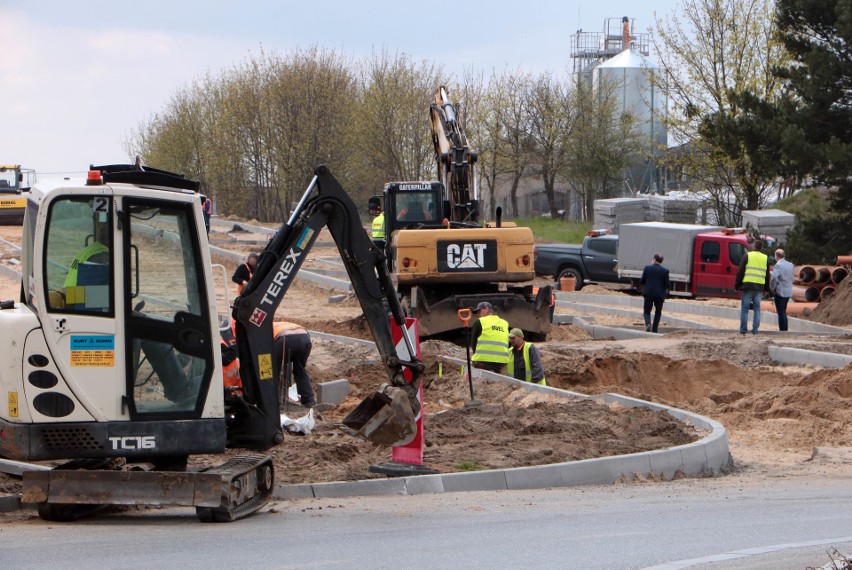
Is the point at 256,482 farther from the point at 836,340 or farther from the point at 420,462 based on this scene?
the point at 836,340

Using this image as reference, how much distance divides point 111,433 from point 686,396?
12856 millimetres

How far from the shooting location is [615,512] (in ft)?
30.5

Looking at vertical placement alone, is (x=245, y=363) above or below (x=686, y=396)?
above

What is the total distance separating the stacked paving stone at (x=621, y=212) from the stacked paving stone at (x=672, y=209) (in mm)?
390

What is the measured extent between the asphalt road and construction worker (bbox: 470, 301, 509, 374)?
6.63m

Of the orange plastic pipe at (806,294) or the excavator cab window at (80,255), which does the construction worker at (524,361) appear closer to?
the excavator cab window at (80,255)

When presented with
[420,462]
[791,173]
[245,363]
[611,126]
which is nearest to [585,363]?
[420,462]

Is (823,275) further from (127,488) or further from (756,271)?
(127,488)

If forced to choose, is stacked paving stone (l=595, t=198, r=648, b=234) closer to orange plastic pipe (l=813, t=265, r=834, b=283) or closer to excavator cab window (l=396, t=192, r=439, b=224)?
orange plastic pipe (l=813, t=265, r=834, b=283)

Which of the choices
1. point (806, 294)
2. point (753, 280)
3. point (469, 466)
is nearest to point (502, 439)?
point (469, 466)

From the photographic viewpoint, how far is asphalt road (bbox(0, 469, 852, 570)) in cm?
738

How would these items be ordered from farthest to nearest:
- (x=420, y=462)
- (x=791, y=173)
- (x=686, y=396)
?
(x=791, y=173)
(x=686, y=396)
(x=420, y=462)

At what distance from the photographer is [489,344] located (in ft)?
57.2

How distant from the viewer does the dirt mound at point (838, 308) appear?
26953 millimetres
